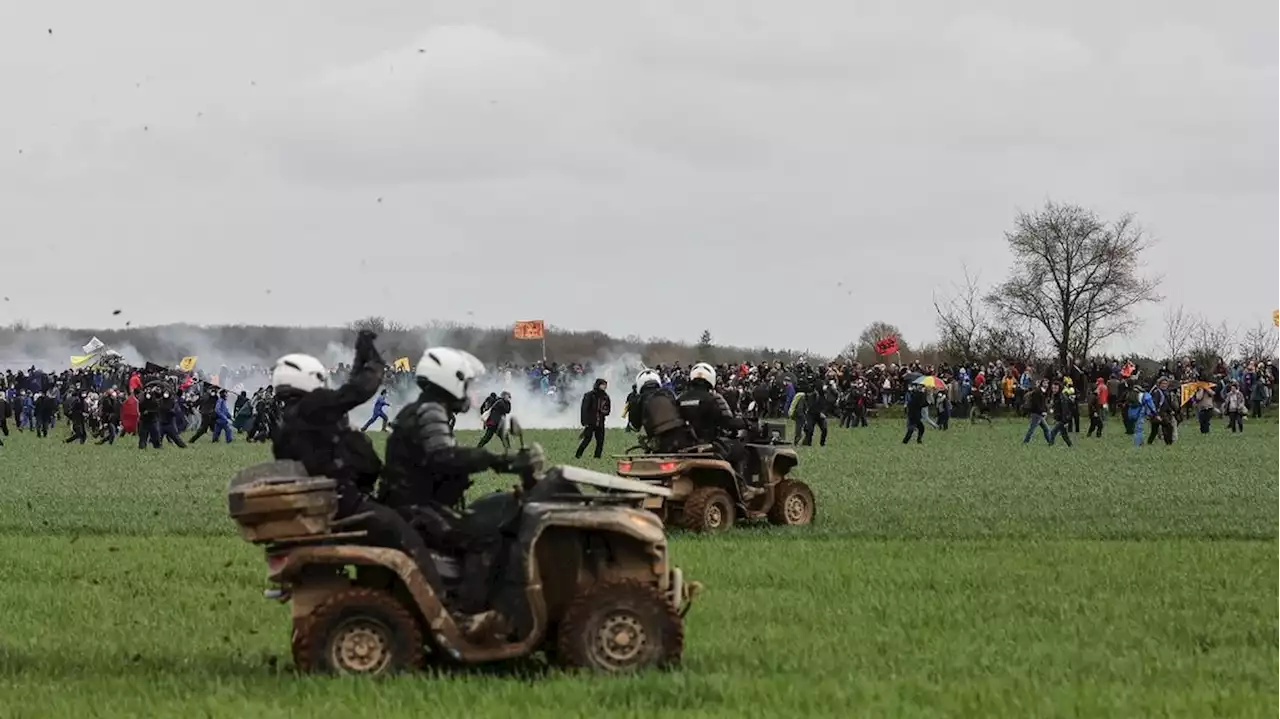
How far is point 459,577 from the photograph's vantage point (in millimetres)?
11758

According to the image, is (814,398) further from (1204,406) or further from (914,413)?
(1204,406)

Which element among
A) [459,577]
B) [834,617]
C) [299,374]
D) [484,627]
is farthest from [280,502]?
[834,617]

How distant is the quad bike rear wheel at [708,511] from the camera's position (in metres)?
23.3

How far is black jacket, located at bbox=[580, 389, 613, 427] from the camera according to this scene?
4372 centimetres

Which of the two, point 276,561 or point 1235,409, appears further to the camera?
point 1235,409

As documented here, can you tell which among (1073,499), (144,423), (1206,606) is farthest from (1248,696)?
(144,423)

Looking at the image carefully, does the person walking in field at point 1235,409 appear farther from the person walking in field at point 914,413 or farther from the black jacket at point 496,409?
the black jacket at point 496,409

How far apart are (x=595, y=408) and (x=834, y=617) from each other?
96.0ft

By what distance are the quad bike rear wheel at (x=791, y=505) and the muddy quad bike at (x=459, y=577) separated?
41.6 ft

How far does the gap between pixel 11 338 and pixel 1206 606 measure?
120959 millimetres

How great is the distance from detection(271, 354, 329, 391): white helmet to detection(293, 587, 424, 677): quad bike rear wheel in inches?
49.9

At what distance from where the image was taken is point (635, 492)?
40.1 feet

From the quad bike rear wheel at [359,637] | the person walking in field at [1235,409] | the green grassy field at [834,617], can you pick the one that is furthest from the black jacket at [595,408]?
the quad bike rear wheel at [359,637]

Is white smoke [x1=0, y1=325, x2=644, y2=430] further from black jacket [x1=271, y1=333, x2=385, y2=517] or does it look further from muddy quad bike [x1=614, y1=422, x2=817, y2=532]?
black jacket [x1=271, y1=333, x2=385, y2=517]
